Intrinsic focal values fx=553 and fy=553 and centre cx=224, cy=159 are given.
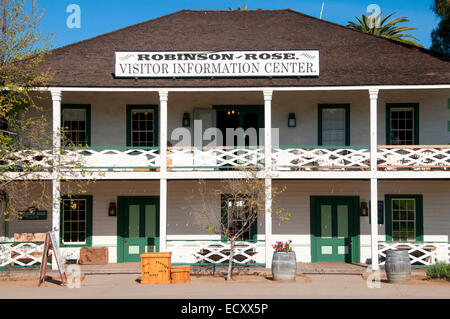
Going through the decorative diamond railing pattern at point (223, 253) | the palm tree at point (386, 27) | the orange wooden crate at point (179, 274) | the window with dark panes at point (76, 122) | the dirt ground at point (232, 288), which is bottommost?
the dirt ground at point (232, 288)

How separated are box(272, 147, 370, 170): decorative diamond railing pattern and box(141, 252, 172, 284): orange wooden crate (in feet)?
14.5

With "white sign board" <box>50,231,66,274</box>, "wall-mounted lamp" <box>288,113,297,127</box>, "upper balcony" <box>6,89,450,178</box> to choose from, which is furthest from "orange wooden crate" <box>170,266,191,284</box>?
"wall-mounted lamp" <box>288,113,297,127</box>

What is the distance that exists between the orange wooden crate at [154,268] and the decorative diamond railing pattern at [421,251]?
644cm

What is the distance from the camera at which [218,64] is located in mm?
16797

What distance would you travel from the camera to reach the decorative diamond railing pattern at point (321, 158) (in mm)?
16573

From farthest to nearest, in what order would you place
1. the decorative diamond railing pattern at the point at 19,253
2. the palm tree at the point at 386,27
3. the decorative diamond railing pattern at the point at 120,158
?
the palm tree at the point at 386,27
the decorative diamond railing pattern at the point at 120,158
the decorative diamond railing pattern at the point at 19,253

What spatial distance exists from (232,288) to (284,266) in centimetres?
171

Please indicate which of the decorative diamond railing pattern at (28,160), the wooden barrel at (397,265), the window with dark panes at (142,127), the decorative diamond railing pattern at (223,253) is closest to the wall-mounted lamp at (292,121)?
the decorative diamond railing pattern at (223,253)

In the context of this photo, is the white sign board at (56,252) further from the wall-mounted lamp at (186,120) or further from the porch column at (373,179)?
the porch column at (373,179)

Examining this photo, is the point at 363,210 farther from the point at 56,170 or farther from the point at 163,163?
the point at 56,170

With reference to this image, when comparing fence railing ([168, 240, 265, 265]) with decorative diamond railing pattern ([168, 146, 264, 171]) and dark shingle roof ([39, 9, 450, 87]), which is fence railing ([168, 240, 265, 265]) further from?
dark shingle roof ([39, 9, 450, 87])

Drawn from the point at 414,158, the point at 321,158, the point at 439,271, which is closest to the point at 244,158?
the point at 321,158

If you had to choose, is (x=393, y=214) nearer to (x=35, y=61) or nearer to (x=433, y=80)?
(x=433, y=80)

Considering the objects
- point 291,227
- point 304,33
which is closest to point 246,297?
point 291,227
